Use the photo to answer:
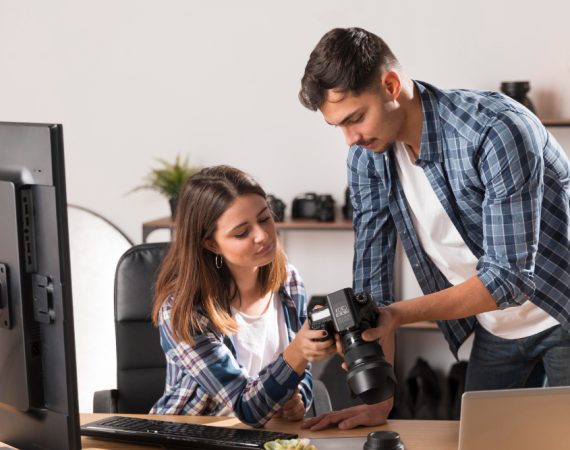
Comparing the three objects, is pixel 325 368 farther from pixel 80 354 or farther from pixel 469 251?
pixel 469 251

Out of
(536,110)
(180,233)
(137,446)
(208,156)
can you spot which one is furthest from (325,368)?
(137,446)

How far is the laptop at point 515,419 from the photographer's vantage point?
1.34 m

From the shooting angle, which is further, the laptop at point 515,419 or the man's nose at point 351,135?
the man's nose at point 351,135

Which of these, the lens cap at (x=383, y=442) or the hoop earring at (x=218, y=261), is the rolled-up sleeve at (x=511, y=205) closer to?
the lens cap at (x=383, y=442)

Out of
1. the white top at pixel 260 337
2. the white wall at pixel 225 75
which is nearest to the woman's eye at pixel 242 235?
the white top at pixel 260 337

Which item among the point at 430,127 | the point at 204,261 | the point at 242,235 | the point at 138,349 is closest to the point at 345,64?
the point at 430,127

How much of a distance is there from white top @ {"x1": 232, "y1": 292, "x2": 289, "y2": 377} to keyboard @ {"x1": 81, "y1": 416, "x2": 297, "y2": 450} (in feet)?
1.07

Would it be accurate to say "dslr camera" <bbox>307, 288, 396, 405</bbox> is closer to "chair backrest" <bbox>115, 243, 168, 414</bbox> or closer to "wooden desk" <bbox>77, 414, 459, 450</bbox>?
"wooden desk" <bbox>77, 414, 459, 450</bbox>

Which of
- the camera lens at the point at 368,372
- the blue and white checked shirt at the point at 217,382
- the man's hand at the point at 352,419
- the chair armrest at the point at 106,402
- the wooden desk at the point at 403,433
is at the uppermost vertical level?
the camera lens at the point at 368,372

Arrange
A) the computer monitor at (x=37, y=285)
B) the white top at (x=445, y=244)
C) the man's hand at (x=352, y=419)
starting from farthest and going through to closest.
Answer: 1. the white top at (x=445, y=244)
2. the man's hand at (x=352, y=419)
3. the computer monitor at (x=37, y=285)

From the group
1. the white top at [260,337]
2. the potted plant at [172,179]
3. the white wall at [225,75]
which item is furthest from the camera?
the potted plant at [172,179]

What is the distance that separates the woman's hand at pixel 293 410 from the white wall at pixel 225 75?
2.10 metres

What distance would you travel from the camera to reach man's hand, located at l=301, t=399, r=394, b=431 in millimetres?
1815

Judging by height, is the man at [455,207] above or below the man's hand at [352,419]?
above
